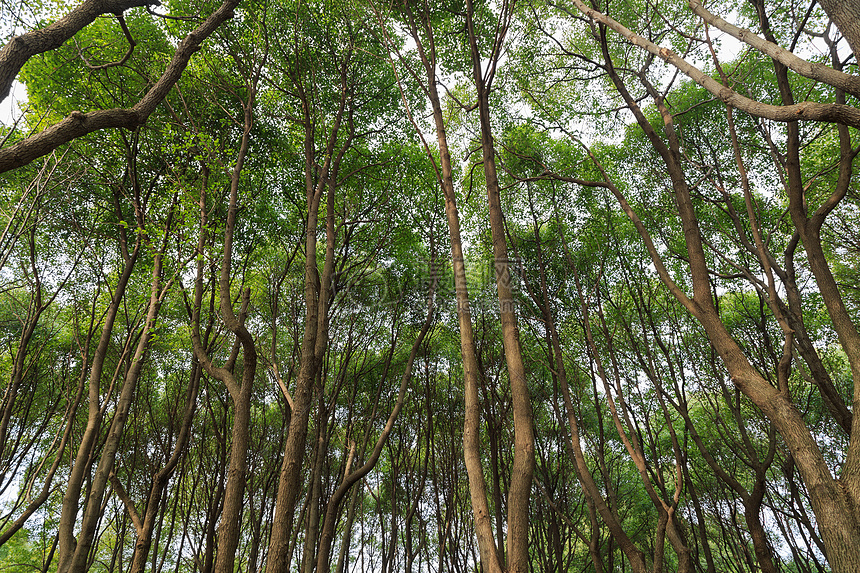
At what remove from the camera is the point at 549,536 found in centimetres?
1223

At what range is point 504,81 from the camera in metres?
7.59

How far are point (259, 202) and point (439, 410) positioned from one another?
26.7ft

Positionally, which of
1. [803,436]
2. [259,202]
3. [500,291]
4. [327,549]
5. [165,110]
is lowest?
[327,549]

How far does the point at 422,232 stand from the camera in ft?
30.3

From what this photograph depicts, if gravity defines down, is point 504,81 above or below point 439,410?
above

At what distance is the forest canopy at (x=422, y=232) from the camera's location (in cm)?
396

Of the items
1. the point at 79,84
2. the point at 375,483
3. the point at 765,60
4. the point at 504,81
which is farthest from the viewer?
the point at 375,483

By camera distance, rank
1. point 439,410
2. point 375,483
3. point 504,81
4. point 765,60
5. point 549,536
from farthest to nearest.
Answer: point 375,483 → point 439,410 → point 549,536 → point 504,81 → point 765,60

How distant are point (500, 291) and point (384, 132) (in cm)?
519

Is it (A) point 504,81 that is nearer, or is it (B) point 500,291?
(B) point 500,291

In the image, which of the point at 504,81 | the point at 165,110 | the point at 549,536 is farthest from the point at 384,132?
the point at 549,536

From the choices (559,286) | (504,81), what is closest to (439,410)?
(559,286)

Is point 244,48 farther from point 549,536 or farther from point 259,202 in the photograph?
point 549,536

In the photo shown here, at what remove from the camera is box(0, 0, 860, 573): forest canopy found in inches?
156
